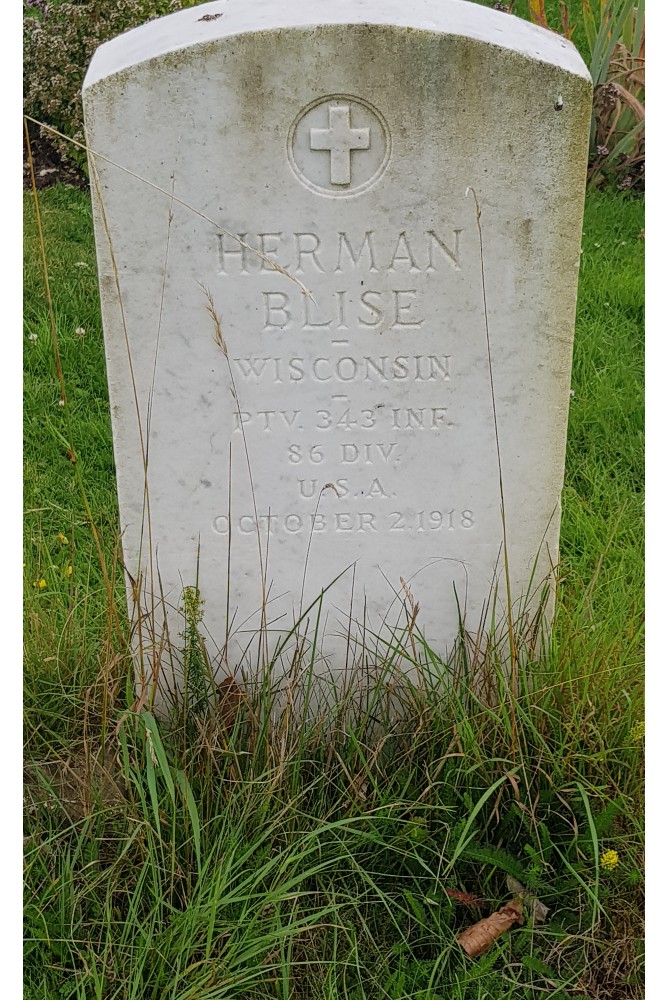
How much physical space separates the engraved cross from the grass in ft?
3.93

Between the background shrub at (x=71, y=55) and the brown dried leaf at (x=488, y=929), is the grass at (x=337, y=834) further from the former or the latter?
the background shrub at (x=71, y=55)

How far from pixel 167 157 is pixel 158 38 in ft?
0.85

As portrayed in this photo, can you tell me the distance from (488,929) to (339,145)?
169 centimetres

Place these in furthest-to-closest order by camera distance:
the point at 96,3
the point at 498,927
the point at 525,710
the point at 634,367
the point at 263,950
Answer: the point at 96,3 < the point at 634,367 < the point at 525,710 < the point at 498,927 < the point at 263,950

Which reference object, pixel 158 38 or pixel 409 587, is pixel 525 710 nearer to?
pixel 409 587

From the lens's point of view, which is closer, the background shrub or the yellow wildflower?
the yellow wildflower

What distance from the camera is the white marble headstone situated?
199 cm

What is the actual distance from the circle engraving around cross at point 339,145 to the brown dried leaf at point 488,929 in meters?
1.59

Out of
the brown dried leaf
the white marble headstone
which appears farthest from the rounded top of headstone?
the brown dried leaf

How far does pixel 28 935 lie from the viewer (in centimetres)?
201

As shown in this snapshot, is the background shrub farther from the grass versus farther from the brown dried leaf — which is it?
the brown dried leaf

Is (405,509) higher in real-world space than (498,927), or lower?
higher

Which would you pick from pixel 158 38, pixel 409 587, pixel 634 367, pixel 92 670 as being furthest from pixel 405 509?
pixel 634 367

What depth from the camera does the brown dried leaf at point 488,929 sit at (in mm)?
2041
